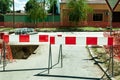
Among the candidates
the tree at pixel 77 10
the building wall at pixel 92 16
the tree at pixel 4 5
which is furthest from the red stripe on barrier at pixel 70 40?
the tree at pixel 4 5

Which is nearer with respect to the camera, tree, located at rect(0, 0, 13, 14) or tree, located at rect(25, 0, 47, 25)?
tree, located at rect(25, 0, 47, 25)

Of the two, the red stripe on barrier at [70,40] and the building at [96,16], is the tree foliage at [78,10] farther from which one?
the red stripe on barrier at [70,40]

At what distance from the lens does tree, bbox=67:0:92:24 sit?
57.1m

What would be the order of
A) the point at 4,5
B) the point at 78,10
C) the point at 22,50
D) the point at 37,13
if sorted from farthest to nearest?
the point at 4,5, the point at 37,13, the point at 78,10, the point at 22,50

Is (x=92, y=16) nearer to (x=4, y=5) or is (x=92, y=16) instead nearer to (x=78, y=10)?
(x=78, y=10)

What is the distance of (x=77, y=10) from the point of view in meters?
57.1

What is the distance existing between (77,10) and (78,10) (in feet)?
0.68

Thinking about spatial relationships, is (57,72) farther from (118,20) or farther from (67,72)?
(118,20)

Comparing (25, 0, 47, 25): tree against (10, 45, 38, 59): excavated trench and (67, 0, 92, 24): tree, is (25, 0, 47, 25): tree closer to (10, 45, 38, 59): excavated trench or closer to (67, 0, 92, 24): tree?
(67, 0, 92, 24): tree

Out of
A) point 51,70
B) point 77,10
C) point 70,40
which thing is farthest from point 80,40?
point 77,10

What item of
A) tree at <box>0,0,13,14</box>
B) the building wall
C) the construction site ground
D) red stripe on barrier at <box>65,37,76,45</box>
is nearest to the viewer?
the construction site ground

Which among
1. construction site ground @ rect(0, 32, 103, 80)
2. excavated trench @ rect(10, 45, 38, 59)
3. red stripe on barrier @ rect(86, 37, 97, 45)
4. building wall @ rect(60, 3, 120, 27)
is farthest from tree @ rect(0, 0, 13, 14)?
red stripe on barrier @ rect(86, 37, 97, 45)

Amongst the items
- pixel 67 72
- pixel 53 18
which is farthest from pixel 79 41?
pixel 53 18

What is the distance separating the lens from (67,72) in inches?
492
